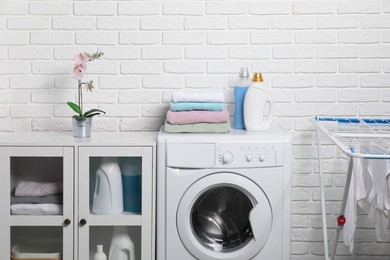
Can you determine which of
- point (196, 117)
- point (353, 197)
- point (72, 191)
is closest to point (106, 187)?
point (72, 191)

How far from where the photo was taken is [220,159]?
3295mm

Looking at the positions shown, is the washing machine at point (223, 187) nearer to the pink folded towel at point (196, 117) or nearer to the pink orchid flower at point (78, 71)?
the pink folded towel at point (196, 117)

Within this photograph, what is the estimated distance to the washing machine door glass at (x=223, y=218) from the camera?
339cm

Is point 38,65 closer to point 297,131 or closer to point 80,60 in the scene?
point 80,60

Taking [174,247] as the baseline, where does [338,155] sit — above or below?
above

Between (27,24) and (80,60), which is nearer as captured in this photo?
(80,60)

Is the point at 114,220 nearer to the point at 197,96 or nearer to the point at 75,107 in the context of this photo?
the point at 75,107

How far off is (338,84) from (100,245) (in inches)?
63.2

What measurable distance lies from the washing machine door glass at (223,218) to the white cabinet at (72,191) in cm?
26

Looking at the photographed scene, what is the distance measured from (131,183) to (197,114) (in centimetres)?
49

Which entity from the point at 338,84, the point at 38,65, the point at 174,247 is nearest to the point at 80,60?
the point at 38,65

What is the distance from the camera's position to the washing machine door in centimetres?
330

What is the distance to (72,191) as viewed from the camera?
10.9 ft

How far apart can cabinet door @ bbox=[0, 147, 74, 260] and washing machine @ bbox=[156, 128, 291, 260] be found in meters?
0.47
